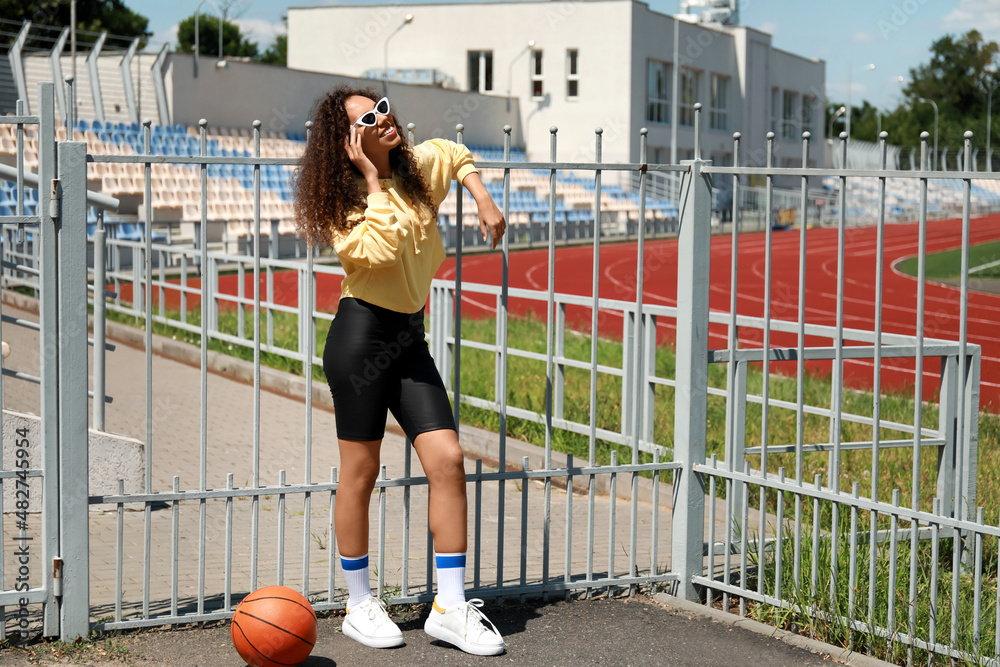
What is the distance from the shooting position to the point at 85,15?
57.3 m

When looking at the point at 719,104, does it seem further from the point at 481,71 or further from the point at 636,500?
the point at 636,500

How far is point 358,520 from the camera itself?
421 cm

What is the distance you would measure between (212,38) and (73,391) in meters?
75.2

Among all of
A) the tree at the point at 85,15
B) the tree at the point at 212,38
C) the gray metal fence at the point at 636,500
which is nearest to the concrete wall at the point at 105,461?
the gray metal fence at the point at 636,500

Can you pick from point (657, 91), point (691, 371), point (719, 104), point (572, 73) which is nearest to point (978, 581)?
point (691, 371)

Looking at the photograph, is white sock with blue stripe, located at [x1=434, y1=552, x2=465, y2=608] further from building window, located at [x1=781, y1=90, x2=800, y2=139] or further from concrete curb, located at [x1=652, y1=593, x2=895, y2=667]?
building window, located at [x1=781, y1=90, x2=800, y2=139]

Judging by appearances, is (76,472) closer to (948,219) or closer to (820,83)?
(948,219)

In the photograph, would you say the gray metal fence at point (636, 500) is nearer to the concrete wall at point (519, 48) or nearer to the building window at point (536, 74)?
the concrete wall at point (519, 48)

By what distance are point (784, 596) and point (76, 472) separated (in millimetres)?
2756

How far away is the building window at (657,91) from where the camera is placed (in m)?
49.5

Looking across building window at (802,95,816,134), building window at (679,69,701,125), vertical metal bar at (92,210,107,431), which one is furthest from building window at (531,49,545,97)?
vertical metal bar at (92,210,107,431)

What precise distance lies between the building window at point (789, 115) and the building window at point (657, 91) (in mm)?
13673

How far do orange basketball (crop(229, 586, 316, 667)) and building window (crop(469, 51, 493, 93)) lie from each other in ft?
157

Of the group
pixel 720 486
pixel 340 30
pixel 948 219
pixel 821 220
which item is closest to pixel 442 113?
pixel 340 30
